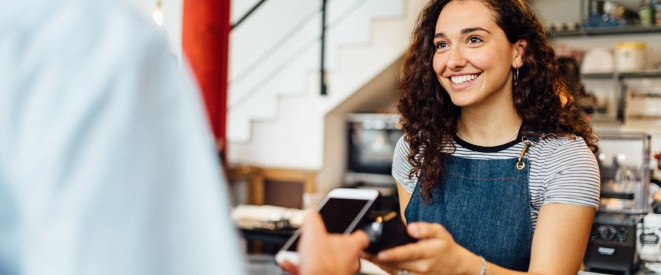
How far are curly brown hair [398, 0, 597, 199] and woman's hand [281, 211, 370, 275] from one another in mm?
873

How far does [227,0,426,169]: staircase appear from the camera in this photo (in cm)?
496

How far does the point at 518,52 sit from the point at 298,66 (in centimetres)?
399

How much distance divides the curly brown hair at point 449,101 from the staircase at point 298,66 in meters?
3.23

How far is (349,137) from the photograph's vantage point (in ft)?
18.1

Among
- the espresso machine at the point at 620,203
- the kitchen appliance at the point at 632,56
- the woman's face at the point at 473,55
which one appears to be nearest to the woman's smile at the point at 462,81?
the woman's face at the point at 473,55

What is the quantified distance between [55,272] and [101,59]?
0.32 feet

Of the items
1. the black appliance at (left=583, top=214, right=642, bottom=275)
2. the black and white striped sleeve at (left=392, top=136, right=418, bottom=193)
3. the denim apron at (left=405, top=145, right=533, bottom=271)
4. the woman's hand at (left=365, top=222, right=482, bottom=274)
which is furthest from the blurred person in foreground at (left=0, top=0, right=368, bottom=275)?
the black appliance at (left=583, top=214, right=642, bottom=275)

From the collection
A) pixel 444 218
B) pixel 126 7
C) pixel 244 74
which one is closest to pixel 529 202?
pixel 444 218

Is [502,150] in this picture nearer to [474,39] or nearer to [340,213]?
[474,39]

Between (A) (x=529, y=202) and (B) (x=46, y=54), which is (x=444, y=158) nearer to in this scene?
(A) (x=529, y=202)

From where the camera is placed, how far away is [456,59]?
135cm

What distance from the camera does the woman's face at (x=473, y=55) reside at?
135 centimetres

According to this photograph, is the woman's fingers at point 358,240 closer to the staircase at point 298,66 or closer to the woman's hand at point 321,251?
the woman's hand at point 321,251

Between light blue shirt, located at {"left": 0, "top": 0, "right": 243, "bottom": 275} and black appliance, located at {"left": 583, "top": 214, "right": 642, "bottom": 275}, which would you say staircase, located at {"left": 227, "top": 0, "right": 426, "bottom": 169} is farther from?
light blue shirt, located at {"left": 0, "top": 0, "right": 243, "bottom": 275}
